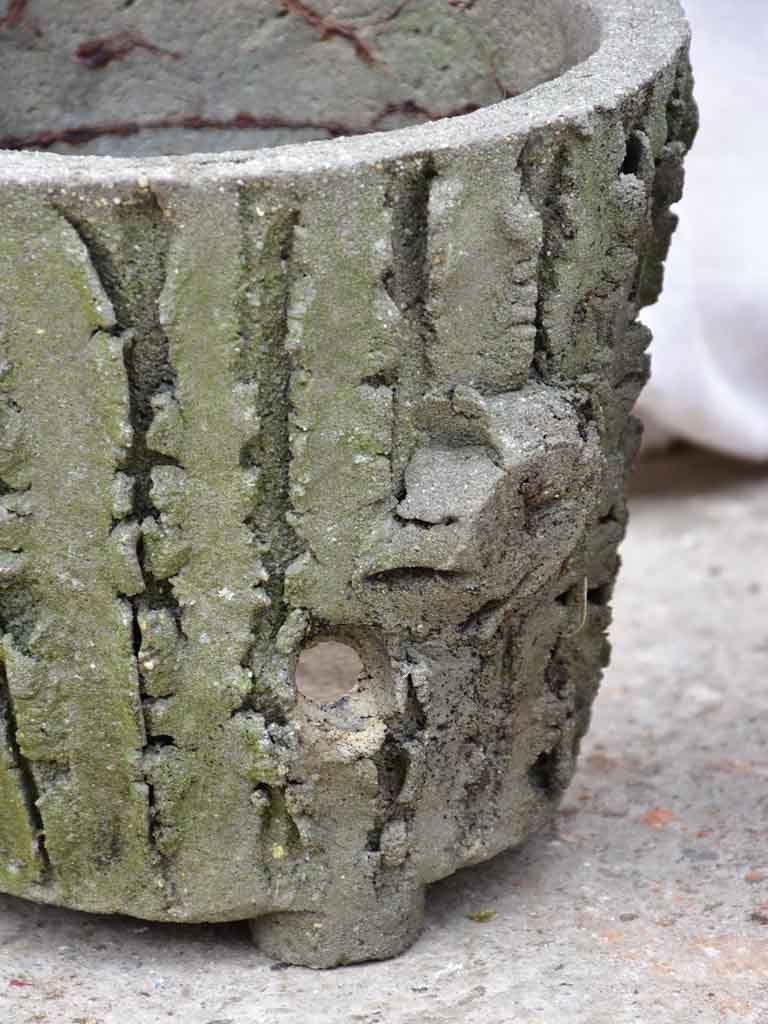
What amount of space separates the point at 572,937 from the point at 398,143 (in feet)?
2.84

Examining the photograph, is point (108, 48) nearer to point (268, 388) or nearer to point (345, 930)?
point (268, 388)

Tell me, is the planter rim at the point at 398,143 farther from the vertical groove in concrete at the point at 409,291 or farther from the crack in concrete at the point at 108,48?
the crack in concrete at the point at 108,48

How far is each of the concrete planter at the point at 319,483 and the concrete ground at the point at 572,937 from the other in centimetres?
8

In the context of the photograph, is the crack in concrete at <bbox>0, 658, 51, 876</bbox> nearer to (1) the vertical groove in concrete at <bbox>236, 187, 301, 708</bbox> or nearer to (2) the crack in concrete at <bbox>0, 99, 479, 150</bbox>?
(1) the vertical groove in concrete at <bbox>236, 187, 301, 708</bbox>

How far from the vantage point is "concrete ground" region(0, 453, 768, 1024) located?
1.81m

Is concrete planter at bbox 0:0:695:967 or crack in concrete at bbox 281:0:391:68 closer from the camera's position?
concrete planter at bbox 0:0:695:967

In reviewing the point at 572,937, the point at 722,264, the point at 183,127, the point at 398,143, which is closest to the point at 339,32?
the point at 183,127

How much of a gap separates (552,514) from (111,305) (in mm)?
443

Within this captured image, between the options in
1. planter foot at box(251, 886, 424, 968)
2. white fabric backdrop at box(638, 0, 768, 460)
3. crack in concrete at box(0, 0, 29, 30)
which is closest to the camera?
planter foot at box(251, 886, 424, 968)

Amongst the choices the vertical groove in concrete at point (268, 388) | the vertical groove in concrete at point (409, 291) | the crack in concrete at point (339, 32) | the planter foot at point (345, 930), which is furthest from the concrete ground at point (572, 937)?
the crack in concrete at point (339, 32)

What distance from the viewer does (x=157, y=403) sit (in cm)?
158

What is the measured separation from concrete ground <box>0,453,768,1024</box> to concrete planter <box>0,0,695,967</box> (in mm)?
76

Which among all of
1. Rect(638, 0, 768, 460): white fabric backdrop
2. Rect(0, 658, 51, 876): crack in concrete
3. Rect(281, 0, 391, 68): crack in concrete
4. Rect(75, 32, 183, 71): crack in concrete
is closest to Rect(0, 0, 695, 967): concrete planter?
Rect(0, 658, 51, 876): crack in concrete

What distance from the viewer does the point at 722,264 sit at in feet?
10.4
